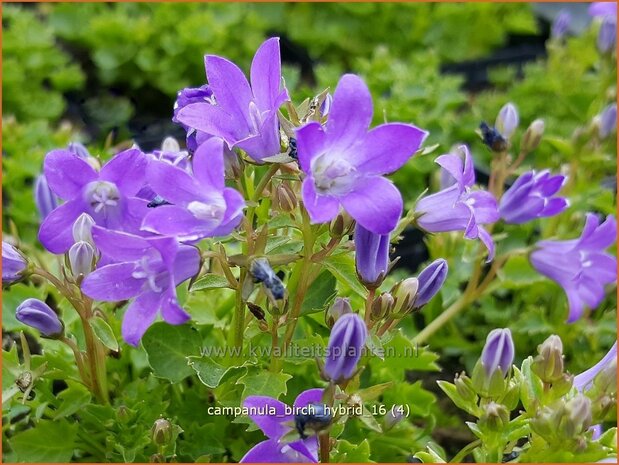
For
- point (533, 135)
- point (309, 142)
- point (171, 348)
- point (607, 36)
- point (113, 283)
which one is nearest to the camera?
point (309, 142)

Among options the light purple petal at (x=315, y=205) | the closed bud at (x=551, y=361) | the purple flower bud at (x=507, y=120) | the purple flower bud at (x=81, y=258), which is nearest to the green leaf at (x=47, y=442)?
the purple flower bud at (x=81, y=258)

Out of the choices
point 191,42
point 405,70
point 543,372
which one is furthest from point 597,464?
point 191,42

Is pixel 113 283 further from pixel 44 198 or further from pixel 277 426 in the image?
pixel 44 198

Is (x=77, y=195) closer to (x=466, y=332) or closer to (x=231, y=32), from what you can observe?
(x=466, y=332)

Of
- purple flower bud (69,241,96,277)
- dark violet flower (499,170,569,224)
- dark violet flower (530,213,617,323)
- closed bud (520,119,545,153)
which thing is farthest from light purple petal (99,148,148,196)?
closed bud (520,119,545,153)

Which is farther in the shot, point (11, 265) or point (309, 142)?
point (11, 265)

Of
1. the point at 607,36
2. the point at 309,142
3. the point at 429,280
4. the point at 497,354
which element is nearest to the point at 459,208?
the point at 429,280

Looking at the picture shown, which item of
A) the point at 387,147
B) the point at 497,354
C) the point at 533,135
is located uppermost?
the point at 387,147

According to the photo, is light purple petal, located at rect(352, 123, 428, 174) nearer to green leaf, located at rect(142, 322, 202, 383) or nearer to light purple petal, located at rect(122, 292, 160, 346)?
light purple petal, located at rect(122, 292, 160, 346)

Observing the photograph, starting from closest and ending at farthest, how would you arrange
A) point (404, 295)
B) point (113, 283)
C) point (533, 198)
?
point (113, 283) < point (404, 295) < point (533, 198)
